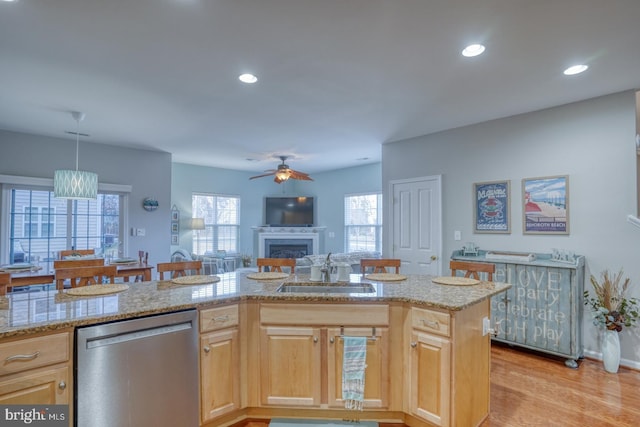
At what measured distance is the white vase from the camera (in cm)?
312

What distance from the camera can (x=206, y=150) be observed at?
6.09 m

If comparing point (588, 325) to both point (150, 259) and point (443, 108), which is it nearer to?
point (443, 108)

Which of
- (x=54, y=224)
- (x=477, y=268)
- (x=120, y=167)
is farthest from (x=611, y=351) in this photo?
(x=54, y=224)

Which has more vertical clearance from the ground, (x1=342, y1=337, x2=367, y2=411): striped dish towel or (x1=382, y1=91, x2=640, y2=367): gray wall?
(x1=382, y1=91, x2=640, y2=367): gray wall

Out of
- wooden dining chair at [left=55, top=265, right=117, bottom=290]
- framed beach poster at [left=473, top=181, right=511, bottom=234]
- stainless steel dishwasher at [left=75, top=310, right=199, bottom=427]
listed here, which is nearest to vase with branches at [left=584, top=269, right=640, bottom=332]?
framed beach poster at [left=473, top=181, right=511, bottom=234]

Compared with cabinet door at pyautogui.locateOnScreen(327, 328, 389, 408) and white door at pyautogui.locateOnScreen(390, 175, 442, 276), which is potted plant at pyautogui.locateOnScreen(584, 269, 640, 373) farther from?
cabinet door at pyautogui.locateOnScreen(327, 328, 389, 408)

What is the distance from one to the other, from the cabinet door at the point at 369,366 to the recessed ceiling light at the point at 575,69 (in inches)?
103

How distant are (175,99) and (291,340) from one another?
8.95 feet

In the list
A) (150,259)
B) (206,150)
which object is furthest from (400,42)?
(150,259)

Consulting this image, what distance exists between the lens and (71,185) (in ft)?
12.7

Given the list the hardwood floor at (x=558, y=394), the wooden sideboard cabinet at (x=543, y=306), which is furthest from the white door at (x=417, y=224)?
the hardwood floor at (x=558, y=394)

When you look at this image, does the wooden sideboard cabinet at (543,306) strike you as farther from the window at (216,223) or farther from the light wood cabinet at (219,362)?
the window at (216,223)

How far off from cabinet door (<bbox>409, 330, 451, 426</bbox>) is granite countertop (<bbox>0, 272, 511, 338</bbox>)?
0.24 metres

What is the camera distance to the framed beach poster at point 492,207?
13.4 ft
